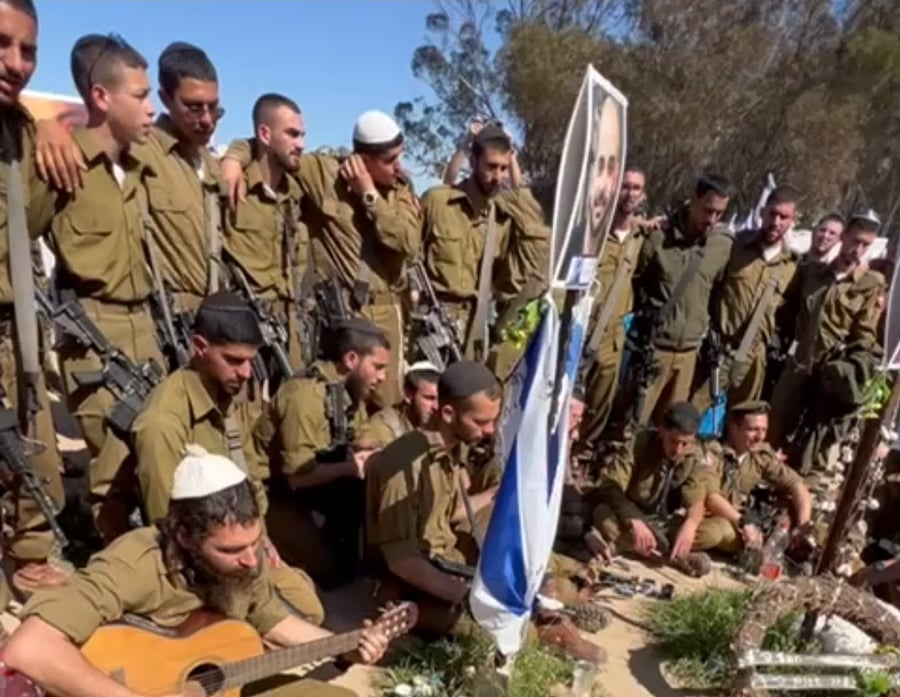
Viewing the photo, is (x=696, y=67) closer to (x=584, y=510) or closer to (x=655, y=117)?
(x=655, y=117)

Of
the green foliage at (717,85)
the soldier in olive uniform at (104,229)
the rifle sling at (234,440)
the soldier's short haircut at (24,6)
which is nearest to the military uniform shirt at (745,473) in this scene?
the rifle sling at (234,440)

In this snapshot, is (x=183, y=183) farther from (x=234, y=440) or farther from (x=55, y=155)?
(x=234, y=440)

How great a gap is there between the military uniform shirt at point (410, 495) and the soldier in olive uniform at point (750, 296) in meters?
3.27

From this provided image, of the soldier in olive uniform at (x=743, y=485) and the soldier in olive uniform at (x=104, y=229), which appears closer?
the soldier in olive uniform at (x=104, y=229)

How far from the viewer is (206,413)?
3.98m

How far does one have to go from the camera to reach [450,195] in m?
6.43

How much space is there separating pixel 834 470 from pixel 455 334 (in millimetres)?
2857

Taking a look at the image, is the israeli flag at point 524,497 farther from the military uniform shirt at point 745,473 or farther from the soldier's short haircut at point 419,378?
the military uniform shirt at point 745,473

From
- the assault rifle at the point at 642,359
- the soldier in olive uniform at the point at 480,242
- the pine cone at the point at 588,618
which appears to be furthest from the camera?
the assault rifle at the point at 642,359

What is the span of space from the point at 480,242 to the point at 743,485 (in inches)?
86.8

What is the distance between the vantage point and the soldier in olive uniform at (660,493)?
223 inches

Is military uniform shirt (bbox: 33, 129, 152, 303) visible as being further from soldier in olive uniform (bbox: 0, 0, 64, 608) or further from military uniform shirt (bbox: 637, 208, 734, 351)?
military uniform shirt (bbox: 637, 208, 734, 351)

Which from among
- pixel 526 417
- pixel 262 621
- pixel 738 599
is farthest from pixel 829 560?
pixel 262 621

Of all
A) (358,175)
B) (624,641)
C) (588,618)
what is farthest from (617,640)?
(358,175)
